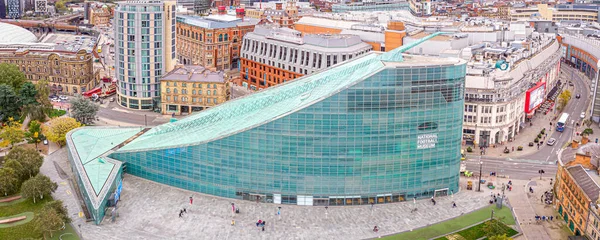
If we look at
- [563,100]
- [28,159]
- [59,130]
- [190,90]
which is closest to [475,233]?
[28,159]

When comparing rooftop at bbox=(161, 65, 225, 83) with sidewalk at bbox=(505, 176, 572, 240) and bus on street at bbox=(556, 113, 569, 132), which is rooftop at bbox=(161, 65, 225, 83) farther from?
bus on street at bbox=(556, 113, 569, 132)

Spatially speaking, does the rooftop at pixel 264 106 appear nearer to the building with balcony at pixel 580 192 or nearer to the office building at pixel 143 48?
the building with balcony at pixel 580 192

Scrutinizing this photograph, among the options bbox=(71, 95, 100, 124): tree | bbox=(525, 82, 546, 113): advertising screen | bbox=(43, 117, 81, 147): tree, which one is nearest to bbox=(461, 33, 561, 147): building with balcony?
bbox=(525, 82, 546, 113): advertising screen

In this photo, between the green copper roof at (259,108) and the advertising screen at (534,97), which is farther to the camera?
the advertising screen at (534,97)

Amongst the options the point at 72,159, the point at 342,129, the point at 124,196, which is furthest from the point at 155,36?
the point at 342,129

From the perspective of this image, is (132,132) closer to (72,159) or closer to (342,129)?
(72,159)

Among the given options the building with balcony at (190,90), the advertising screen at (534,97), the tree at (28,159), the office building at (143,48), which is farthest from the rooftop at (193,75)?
the advertising screen at (534,97)
